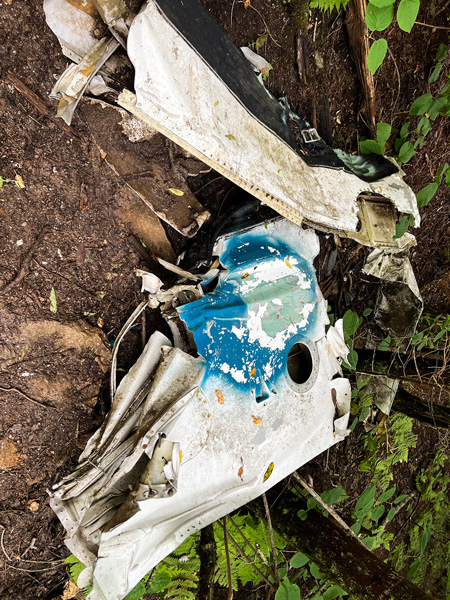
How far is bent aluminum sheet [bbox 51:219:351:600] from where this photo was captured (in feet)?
6.14

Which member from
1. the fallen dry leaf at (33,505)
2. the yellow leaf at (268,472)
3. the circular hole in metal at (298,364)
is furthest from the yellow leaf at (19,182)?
the yellow leaf at (268,472)

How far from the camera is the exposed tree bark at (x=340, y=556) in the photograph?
80.2 inches

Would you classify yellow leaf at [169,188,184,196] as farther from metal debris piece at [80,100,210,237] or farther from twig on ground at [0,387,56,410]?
twig on ground at [0,387,56,410]

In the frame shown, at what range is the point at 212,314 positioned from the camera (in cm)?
213

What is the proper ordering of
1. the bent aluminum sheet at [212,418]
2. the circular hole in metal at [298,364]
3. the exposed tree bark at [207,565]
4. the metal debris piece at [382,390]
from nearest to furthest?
the bent aluminum sheet at [212,418] < the circular hole in metal at [298,364] < the exposed tree bark at [207,565] < the metal debris piece at [382,390]

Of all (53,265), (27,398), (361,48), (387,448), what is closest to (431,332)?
(387,448)

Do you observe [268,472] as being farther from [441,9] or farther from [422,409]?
[441,9]

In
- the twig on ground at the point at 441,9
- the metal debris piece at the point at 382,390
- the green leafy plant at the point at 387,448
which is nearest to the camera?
the metal debris piece at the point at 382,390

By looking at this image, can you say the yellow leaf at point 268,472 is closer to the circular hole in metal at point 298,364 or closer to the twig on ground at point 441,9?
the circular hole in metal at point 298,364

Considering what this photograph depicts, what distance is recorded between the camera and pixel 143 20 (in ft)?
5.12

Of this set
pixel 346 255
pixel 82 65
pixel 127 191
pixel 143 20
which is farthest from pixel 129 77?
pixel 346 255

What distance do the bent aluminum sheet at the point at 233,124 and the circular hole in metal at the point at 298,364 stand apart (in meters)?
0.82

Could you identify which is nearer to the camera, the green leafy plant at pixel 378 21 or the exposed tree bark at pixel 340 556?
the exposed tree bark at pixel 340 556

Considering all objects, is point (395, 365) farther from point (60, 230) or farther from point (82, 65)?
point (82, 65)
